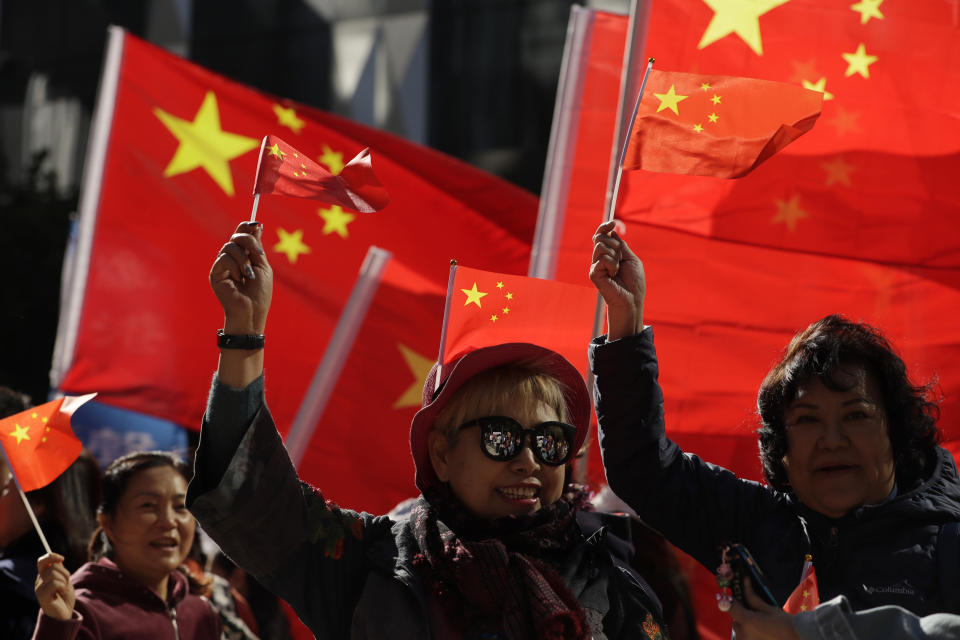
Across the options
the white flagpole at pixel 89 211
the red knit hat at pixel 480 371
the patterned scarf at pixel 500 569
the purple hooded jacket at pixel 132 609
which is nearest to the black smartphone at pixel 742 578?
the patterned scarf at pixel 500 569

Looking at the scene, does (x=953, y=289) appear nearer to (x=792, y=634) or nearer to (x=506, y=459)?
(x=506, y=459)

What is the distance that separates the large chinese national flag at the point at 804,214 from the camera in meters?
4.56

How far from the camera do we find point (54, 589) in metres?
3.46

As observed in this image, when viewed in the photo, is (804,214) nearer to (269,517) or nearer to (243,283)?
(243,283)

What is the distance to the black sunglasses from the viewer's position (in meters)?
2.80

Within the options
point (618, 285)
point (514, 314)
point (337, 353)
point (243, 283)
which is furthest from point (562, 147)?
point (243, 283)

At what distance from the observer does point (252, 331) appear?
2637 mm

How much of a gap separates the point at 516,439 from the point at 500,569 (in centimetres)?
28

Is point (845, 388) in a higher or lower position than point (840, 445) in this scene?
higher

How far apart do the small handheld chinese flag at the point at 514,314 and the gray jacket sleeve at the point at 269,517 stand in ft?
2.45

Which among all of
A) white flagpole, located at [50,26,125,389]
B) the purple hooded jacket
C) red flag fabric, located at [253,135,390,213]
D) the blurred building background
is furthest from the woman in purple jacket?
the blurred building background

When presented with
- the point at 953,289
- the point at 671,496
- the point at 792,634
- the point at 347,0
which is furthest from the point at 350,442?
the point at 347,0

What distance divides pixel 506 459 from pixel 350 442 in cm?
317

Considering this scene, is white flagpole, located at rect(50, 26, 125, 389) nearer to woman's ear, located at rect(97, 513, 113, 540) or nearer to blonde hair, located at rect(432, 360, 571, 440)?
woman's ear, located at rect(97, 513, 113, 540)
